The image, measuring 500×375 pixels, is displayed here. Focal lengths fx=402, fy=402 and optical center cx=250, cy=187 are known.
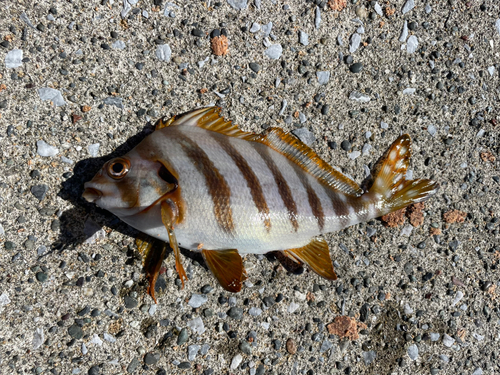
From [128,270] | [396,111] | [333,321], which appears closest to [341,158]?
[396,111]

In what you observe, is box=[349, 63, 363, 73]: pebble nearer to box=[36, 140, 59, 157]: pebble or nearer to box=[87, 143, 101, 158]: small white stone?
box=[87, 143, 101, 158]: small white stone

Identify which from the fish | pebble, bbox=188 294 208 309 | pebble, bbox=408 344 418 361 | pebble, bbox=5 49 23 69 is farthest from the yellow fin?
pebble, bbox=408 344 418 361

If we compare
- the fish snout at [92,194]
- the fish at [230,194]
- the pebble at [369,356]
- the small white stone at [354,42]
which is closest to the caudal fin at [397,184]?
the fish at [230,194]

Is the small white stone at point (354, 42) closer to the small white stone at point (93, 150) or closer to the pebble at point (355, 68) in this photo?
the pebble at point (355, 68)

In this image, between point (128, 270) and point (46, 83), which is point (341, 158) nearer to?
point (128, 270)

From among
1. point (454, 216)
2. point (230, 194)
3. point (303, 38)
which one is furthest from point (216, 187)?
point (454, 216)
